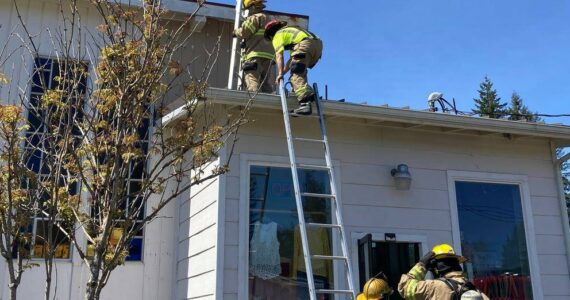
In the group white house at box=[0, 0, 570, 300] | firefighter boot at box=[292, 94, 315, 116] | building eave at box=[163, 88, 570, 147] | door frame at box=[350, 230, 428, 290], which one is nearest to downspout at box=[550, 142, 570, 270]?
white house at box=[0, 0, 570, 300]

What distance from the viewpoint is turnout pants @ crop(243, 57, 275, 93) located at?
21.0ft

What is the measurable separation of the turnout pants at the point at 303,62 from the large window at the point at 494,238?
2205mm

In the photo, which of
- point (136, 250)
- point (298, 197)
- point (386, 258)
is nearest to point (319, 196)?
point (298, 197)

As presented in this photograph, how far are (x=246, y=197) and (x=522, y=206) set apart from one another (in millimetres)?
3351

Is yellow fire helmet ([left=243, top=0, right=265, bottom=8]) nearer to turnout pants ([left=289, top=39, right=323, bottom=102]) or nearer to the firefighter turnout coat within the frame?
turnout pants ([left=289, top=39, right=323, bottom=102])

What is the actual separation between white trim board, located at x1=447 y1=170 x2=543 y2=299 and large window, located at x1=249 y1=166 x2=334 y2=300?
1482 millimetres

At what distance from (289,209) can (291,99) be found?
3.68 feet

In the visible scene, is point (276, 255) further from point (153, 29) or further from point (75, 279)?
point (153, 29)

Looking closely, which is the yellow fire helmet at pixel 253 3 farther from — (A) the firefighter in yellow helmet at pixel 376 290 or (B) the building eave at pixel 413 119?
(A) the firefighter in yellow helmet at pixel 376 290

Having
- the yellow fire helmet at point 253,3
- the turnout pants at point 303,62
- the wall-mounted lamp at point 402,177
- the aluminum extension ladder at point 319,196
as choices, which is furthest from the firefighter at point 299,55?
the wall-mounted lamp at point 402,177

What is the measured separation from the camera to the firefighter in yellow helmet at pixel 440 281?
3811mm

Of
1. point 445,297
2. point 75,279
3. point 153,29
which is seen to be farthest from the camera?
point 75,279

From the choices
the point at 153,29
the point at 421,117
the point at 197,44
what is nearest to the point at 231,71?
the point at 197,44

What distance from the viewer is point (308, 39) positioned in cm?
619
